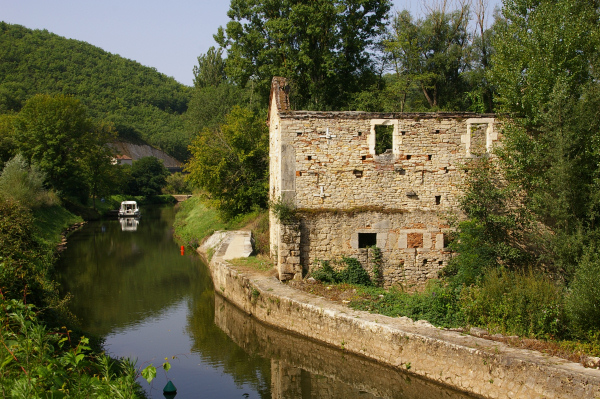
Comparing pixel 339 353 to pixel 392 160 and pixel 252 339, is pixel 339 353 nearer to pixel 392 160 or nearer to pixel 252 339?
pixel 252 339

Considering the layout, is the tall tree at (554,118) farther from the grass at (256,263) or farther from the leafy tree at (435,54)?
the leafy tree at (435,54)

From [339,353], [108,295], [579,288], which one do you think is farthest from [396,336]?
[108,295]

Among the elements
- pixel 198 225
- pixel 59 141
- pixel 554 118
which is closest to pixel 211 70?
pixel 59 141

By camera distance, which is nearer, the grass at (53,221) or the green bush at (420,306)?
the green bush at (420,306)

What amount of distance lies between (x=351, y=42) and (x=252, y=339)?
1762 centimetres

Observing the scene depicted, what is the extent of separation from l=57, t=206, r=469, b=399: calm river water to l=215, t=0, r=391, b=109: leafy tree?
Result: 10.4 meters

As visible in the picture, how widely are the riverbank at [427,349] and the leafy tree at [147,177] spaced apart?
167ft

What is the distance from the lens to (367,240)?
13.6 m

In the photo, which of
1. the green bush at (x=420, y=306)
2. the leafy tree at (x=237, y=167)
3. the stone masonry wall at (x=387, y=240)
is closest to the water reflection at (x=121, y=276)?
the leafy tree at (x=237, y=167)

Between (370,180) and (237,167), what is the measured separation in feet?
43.8

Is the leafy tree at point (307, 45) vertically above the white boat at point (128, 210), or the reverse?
the leafy tree at point (307, 45)

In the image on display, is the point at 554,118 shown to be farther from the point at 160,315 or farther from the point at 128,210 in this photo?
the point at 128,210

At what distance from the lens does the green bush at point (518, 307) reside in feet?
30.2

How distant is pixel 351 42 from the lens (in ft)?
83.3
